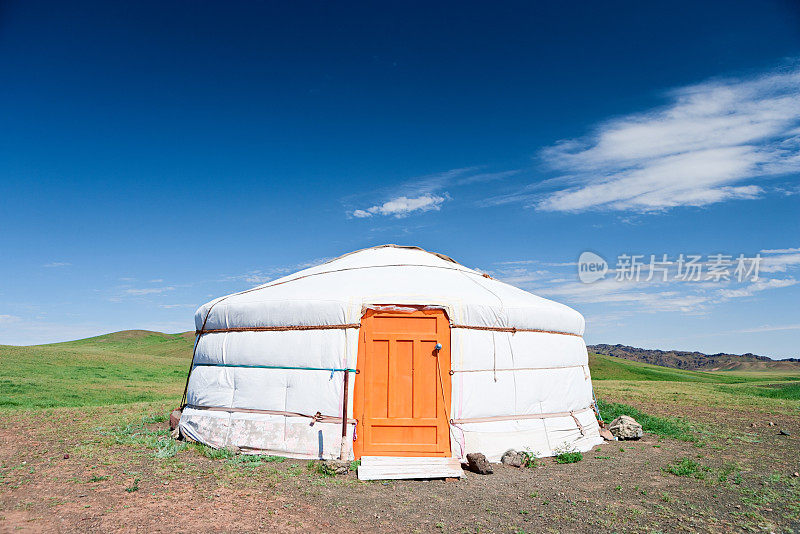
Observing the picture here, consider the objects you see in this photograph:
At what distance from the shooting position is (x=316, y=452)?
644 cm

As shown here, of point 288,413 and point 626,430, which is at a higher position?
point 288,413

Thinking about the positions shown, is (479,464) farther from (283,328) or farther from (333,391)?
(283,328)

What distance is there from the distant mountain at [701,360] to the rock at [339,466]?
6972cm

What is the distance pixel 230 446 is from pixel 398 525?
10.8ft

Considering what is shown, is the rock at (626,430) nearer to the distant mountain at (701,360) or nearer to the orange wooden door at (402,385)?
the orange wooden door at (402,385)

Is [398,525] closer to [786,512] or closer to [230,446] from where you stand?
[230,446]

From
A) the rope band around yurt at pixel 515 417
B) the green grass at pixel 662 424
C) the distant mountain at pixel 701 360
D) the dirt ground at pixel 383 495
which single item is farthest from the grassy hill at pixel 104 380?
the distant mountain at pixel 701 360

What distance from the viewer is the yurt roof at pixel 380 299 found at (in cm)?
674

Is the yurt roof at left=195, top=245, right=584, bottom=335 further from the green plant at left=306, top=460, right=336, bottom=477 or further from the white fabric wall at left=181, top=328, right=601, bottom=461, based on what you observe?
the green plant at left=306, top=460, right=336, bottom=477

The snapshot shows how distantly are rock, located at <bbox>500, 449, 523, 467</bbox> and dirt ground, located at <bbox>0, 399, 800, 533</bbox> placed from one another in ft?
0.32

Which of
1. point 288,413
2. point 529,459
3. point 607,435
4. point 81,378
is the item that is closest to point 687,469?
point 529,459

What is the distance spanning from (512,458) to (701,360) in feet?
278

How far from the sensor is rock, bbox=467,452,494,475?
609 centimetres

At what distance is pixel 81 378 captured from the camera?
21.7 metres
